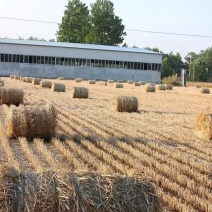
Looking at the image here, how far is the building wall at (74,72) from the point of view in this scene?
68.3m

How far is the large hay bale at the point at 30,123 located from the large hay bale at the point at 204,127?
371 centimetres

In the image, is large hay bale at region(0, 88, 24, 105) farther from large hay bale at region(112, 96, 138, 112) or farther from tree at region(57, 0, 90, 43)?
tree at region(57, 0, 90, 43)

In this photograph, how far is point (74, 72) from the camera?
71.4 metres

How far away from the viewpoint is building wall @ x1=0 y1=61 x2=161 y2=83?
68312 millimetres

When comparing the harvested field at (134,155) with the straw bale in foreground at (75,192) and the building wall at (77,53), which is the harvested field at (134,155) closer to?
the straw bale in foreground at (75,192)

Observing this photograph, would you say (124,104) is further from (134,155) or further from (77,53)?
(77,53)

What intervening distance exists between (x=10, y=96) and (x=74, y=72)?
52.7 meters

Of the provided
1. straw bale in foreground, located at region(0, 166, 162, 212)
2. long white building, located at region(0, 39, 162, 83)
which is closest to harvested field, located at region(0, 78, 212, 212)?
straw bale in foreground, located at region(0, 166, 162, 212)

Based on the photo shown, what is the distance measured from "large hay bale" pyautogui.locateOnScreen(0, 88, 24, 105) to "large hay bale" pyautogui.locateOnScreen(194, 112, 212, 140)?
903 cm

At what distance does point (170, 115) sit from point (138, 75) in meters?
56.4

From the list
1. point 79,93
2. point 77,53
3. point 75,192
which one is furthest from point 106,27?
point 75,192

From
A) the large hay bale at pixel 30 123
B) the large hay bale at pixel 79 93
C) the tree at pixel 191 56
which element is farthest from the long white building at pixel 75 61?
the tree at pixel 191 56

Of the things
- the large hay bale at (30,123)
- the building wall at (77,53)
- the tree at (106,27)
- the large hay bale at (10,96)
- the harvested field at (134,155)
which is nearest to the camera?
the harvested field at (134,155)

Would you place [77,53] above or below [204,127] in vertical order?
above
